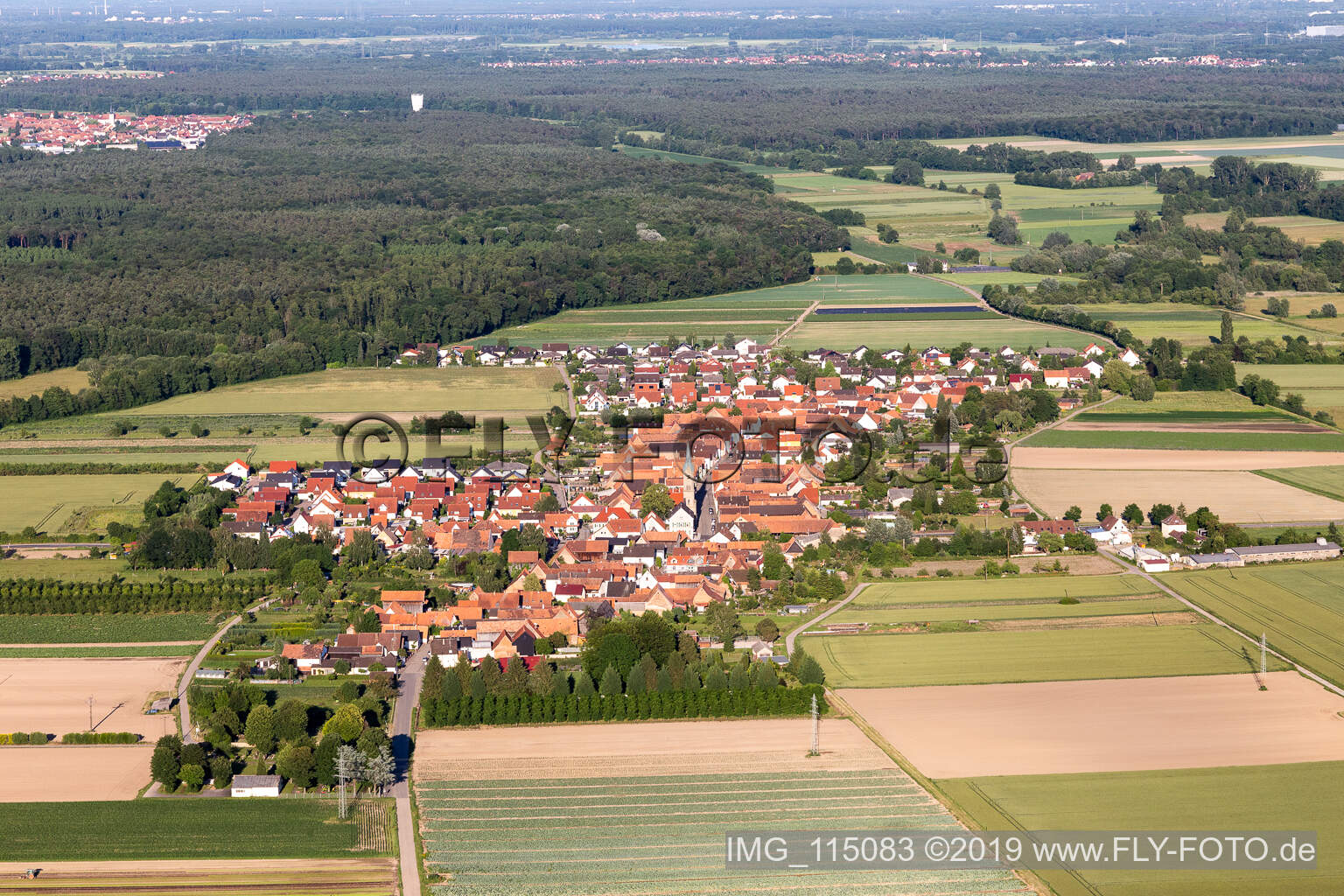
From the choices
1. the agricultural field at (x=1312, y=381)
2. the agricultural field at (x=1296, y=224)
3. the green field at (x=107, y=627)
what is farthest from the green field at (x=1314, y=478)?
the agricultural field at (x=1296, y=224)

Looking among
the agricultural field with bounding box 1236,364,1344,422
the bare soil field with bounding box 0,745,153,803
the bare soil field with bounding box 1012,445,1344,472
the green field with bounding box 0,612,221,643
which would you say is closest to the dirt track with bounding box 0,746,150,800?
the bare soil field with bounding box 0,745,153,803

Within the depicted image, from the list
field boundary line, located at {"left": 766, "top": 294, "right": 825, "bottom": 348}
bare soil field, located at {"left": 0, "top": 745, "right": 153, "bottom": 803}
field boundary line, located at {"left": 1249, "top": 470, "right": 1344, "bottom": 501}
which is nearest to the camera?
bare soil field, located at {"left": 0, "top": 745, "right": 153, "bottom": 803}

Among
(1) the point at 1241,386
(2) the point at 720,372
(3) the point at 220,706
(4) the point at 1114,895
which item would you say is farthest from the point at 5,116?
(4) the point at 1114,895

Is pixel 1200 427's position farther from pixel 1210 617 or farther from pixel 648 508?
pixel 648 508

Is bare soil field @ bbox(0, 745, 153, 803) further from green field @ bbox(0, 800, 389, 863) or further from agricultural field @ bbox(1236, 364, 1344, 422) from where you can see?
agricultural field @ bbox(1236, 364, 1344, 422)

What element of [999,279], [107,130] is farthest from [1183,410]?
[107,130]

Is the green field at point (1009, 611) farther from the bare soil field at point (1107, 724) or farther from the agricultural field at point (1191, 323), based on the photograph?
the agricultural field at point (1191, 323)

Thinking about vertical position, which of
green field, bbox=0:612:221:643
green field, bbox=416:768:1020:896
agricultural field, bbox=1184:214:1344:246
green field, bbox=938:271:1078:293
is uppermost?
agricultural field, bbox=1184:214:1344:246
